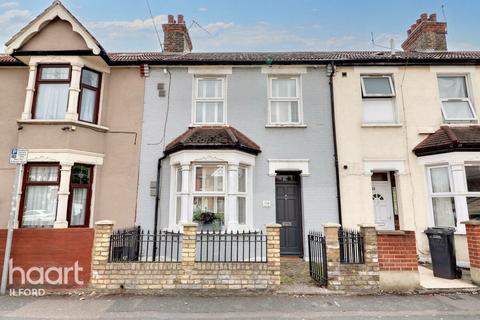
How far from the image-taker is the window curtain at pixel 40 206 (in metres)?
8.06

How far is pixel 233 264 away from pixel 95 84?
7.30m

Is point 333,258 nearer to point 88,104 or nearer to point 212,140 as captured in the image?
point 212,140

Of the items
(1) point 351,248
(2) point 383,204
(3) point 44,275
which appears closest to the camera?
(3) point 44,275

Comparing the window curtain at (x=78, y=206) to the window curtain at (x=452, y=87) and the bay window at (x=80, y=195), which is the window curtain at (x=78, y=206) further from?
the window curtain at (x=452, y=87)

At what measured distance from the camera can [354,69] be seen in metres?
9.38

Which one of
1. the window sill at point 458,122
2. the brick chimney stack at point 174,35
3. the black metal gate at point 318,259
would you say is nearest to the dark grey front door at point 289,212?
the black metal gate at point 318,259

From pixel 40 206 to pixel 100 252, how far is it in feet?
12.6

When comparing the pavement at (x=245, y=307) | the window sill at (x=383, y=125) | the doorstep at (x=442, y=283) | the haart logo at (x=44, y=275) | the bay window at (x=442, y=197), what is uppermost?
the window sill at (x=383, y=125)

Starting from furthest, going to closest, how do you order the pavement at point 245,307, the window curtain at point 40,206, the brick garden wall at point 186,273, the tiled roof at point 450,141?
1. the window curtain at point 40,206
2. the tiled roof at point 450,141
3. the brick garden wall at point 186,273
4. the pavement at point 245,307

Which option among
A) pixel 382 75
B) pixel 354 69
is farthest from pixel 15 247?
pixel 382 75

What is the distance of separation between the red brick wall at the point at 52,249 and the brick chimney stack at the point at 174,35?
824 cm

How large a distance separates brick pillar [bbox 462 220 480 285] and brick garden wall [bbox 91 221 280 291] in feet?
13.8

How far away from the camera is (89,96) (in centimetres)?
898

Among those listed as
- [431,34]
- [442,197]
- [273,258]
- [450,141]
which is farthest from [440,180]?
[431,34]
